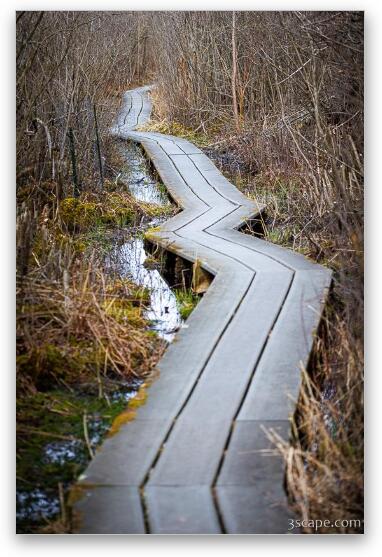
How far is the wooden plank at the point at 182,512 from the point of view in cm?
246

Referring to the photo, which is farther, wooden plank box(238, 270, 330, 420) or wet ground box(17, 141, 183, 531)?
wooden plank box(238, 270, 330, 420)

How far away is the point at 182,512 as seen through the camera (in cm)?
248

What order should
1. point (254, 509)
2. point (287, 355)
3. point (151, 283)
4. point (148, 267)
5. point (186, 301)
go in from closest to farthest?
Result: point (254, 509) → point (287, 355) → point (186, 301) → point (151, 283) → point (148, 267)

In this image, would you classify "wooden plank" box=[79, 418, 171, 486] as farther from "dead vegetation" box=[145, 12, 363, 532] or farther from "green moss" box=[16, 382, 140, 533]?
"dead vegetation" box=[145, 12, 363, 532]

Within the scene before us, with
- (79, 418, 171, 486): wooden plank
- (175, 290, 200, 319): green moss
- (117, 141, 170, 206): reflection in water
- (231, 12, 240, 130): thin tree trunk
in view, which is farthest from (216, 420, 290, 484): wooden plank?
(231, 12, 240, 130): thin tree trunk

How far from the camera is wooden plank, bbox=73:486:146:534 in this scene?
8.09ft

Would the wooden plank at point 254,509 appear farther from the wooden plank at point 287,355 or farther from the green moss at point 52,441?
the green moss at point 52,441

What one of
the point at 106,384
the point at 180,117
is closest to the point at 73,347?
the point at 106,384

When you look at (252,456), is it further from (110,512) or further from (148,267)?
(148,267)

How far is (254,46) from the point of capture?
29.3 ft

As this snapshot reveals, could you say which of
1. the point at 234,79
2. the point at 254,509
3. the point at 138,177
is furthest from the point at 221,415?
the point at 234,79

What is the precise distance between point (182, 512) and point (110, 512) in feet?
0.72
